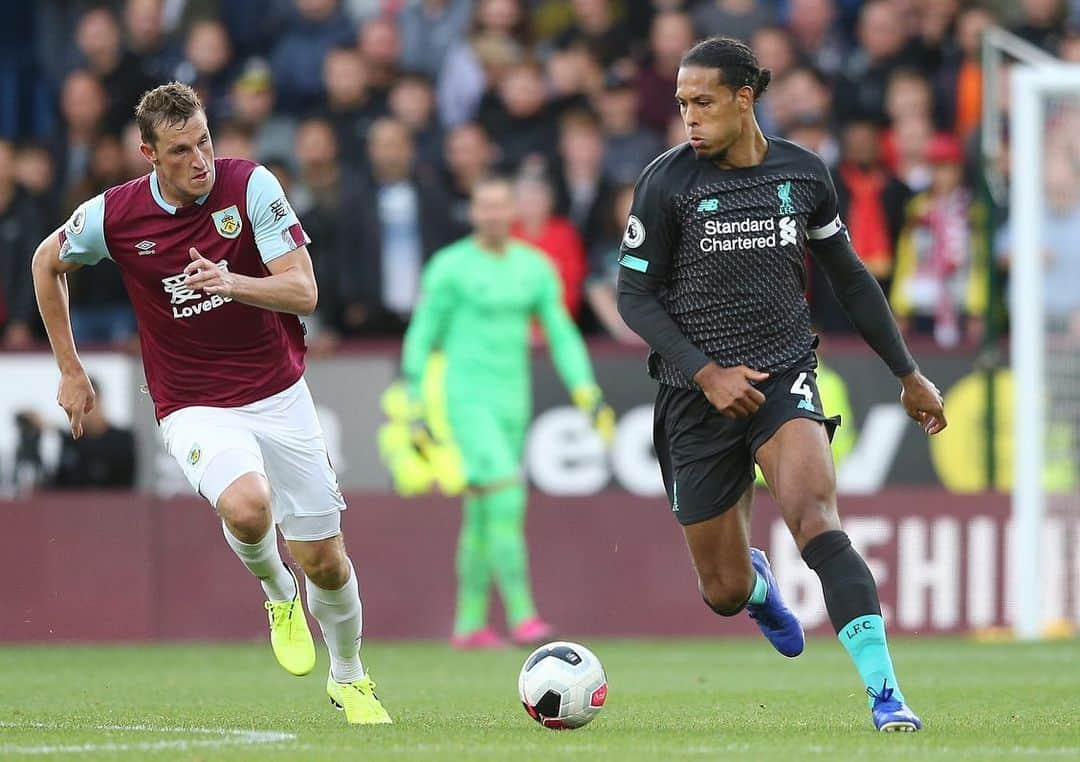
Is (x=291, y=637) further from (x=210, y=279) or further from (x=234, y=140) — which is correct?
(x=234, y=140)

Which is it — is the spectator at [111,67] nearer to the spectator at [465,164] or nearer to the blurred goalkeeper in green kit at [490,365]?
the spectator at [465,164]

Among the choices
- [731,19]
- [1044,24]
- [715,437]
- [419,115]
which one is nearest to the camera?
[715,437]

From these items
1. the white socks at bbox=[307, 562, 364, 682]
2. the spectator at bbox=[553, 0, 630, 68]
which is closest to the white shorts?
the white socks at bbox=[307, 562, 364, 682]

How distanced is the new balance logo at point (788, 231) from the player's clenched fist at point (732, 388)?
49cm

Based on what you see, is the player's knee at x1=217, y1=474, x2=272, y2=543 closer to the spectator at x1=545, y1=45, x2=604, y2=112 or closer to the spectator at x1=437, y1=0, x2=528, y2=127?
the spectator at x1=545, y1=45, x2=604, y2=112

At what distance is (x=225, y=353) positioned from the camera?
798 centimetres

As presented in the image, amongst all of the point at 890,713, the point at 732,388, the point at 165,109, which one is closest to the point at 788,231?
the point at 732,388

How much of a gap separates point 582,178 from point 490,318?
91.9 inches

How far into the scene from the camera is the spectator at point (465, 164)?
15.7 metres

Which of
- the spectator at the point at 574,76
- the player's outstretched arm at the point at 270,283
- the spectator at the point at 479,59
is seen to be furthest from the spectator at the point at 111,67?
the player's outstretched arm at the point at 270,283

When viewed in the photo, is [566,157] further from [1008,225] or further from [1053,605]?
[1053,605]

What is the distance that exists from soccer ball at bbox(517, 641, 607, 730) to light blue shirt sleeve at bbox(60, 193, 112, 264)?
228cm

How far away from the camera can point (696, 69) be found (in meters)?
7.45

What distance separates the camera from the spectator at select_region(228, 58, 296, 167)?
16516 mm
